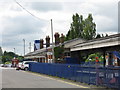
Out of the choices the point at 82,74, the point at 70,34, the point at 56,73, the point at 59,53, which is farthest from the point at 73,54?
the point at 70,34

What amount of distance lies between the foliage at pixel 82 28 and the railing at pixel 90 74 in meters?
51.8

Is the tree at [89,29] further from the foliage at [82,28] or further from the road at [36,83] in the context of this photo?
the road at [36,83]

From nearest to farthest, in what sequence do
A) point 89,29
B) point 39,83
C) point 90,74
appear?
point 90,74 → point 39,83 → point 89,29

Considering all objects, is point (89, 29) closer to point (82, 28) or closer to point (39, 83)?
point (82, 28)

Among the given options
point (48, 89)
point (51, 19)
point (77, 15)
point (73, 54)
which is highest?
point (77, 15)

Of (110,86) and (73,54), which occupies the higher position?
(73,54)

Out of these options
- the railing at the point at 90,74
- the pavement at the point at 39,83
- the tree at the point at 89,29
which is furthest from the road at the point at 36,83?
the tree at the point at 89,29

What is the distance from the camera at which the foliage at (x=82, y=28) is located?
82750 millimetres

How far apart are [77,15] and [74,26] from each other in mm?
3807

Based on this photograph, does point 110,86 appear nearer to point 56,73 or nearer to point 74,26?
point 56,73

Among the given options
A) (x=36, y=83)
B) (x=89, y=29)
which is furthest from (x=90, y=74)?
(x=89, y=29)

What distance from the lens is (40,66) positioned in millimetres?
39500

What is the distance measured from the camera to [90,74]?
2003 centimetres

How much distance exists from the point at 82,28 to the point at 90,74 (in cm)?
6675
